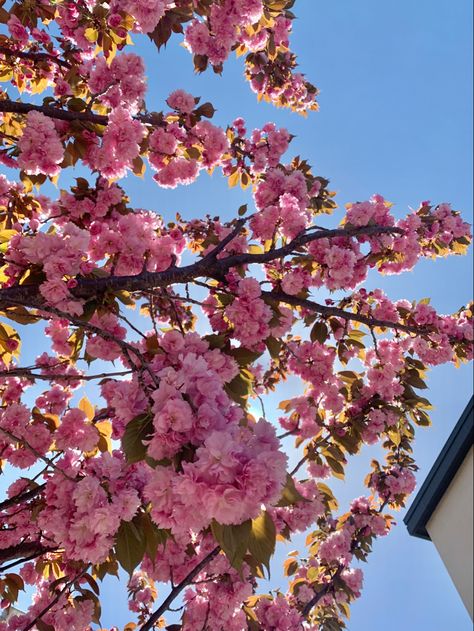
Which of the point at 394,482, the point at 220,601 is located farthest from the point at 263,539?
the point at 394,482

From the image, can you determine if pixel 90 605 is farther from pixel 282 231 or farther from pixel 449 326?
pixel 449 326

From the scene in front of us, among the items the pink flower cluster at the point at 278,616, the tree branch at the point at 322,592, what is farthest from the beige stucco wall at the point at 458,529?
the tree branch at the point at 322,592

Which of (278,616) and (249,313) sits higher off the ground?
(249,313)

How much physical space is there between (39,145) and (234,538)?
2.21 metres

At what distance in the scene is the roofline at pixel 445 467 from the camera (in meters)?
1.84

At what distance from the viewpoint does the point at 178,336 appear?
2.28 meters

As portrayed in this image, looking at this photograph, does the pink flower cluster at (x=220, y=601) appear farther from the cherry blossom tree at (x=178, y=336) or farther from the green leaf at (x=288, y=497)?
the green leaf at (x=288, y=497)

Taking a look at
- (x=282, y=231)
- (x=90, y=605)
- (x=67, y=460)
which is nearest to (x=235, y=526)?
(x=67, y=460)

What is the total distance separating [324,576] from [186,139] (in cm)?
424

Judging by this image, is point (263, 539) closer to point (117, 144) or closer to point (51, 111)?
point (117, 144)

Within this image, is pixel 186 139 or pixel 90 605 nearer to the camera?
pixel 90 605

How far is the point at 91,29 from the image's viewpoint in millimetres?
2945

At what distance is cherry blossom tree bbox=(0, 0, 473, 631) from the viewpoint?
1.44 meters

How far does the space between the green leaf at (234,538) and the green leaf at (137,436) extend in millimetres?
342
